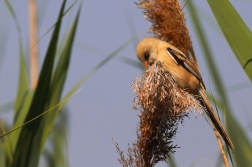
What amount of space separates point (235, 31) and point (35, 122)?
2.53 ft

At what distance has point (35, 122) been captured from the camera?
4.76 feet

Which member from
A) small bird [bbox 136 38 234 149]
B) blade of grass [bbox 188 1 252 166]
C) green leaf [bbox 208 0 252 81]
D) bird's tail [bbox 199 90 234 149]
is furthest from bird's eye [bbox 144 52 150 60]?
green leaf [bbox 208 0 252 81]

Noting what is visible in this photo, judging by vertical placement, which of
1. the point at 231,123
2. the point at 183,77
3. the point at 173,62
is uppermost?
the point at 173,62

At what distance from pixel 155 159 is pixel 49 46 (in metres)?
0.56

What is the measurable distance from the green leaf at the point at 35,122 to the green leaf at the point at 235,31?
1.90 feet

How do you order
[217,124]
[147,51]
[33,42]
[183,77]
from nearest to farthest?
[217,124]
[33,42]
[183,77]
[147,51]

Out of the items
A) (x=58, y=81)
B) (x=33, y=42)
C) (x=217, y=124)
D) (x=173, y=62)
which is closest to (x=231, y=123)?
(x=217, y=124)

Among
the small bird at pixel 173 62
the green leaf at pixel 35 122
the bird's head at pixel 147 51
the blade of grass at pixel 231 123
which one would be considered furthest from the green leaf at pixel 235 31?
the bird's head at pixel 147 51

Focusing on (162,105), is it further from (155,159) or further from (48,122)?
(48,122)

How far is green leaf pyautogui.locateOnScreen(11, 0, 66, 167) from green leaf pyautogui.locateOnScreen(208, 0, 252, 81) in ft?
1.90

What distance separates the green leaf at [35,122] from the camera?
54.3 inches

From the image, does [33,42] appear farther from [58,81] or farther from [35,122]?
[35,122]

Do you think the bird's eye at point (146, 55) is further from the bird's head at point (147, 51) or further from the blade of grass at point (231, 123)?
the blade of grass at point (231, 123)

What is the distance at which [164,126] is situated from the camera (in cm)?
137
